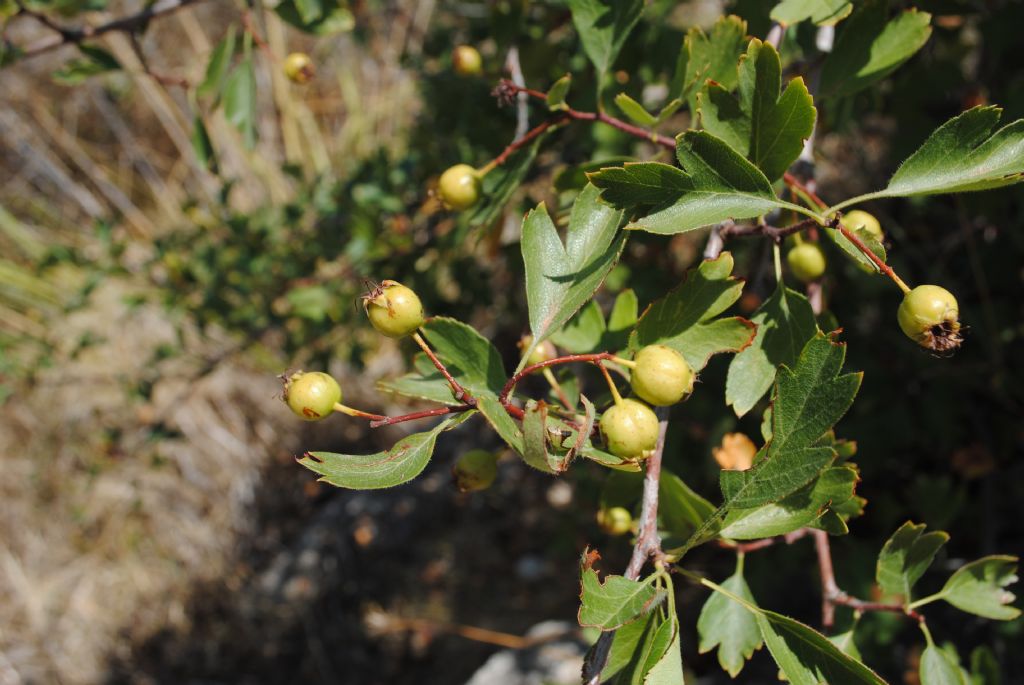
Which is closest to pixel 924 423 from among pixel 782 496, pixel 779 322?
pixel 779 322

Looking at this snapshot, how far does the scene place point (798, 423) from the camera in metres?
0.92

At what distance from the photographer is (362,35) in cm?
296

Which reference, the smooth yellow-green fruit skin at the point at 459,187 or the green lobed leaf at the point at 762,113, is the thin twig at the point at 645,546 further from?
the smooth yellow-green fruit skin at the point at 459,187

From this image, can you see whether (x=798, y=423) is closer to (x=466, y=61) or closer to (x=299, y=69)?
A: (x=466, y=61)

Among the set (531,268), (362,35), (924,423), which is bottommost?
(924,423)

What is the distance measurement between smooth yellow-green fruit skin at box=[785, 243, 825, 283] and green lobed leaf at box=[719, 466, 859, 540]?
0.34m

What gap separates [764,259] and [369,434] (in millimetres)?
2863

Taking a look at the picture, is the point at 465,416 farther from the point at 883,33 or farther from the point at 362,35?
the point at 362,35

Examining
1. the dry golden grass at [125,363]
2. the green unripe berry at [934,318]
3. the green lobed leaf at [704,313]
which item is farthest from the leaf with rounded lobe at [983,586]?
Result: the dry golden grass at [125,363]

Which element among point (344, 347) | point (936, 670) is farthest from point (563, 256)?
point (344, 347)

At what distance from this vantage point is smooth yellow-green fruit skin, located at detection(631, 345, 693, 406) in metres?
0.91

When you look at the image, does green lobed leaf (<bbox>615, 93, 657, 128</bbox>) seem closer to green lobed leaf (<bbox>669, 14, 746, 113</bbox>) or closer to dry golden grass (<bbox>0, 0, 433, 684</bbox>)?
green lobed leaf (<bbox>669, 14, 746, 113</bbox>)

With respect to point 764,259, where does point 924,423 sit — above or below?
below

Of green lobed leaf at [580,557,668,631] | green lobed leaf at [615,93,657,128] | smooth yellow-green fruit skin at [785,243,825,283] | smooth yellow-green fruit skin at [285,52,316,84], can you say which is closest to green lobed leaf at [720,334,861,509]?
green lobed leaf at [580,557,668,631]
